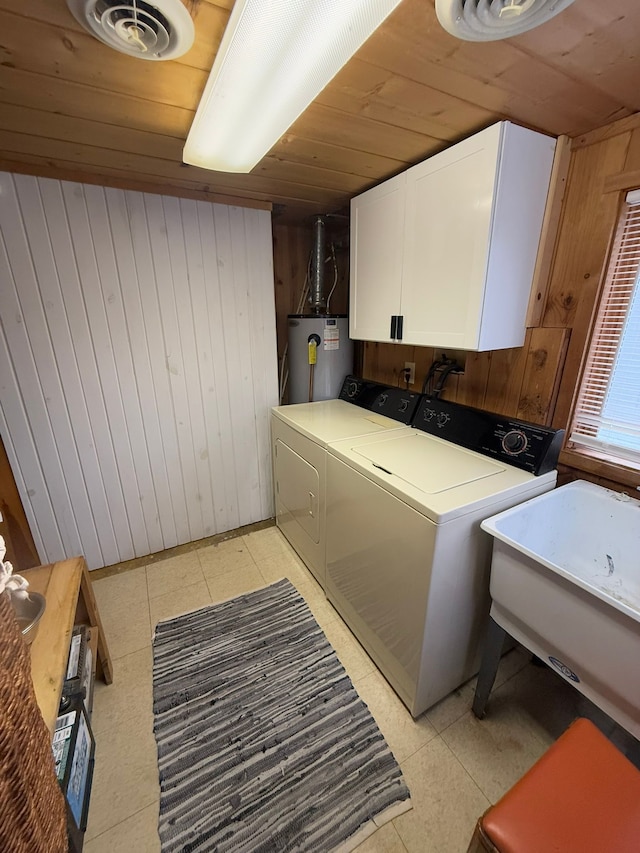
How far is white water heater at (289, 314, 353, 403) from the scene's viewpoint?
94.1 inches

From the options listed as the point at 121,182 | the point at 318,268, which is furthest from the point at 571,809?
the point at 121,182

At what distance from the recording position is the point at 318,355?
2445 millimetres

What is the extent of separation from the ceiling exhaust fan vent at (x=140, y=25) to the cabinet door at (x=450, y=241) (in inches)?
39.1

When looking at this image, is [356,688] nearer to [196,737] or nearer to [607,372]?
[196,737]

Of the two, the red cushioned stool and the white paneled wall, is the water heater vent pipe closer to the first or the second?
the white paneled wall

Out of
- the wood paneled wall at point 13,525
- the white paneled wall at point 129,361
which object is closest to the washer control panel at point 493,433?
the white paneled wall at point 129,361

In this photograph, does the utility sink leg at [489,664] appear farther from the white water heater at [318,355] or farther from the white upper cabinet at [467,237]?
the white water heater at [318,355]

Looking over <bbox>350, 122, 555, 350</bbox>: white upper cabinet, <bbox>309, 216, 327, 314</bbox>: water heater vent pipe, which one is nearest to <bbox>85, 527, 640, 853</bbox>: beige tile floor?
<bbox>350, 122, 555, 350</bbox>: white upper cabinet

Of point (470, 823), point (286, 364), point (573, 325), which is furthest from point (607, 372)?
point (286, 364)

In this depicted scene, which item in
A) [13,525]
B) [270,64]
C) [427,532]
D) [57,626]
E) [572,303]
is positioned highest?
[270,64]

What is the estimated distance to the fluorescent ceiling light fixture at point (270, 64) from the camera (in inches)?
28.2

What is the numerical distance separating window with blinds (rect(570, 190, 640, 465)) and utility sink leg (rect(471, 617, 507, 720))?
32.8 inches

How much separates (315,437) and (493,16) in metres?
1.48

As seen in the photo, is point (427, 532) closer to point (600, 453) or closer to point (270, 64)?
point (600, 453)
